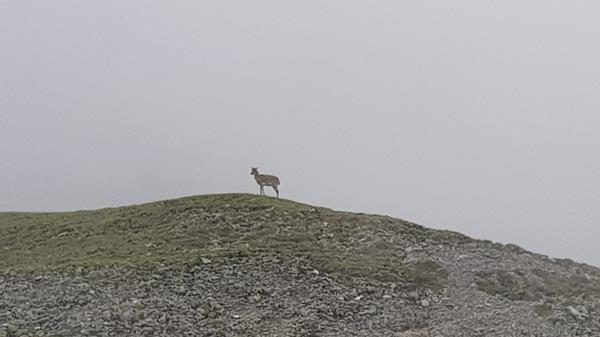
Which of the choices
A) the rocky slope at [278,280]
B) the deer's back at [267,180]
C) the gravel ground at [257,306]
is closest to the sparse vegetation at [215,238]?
the rocky slope at [278,280]

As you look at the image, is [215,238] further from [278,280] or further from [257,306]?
[257,306]

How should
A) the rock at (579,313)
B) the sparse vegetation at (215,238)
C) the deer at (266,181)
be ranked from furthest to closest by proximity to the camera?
1. the deer at (266,181)
2. the sparse vegetation at (215,238)
3. the rock at (579,313)

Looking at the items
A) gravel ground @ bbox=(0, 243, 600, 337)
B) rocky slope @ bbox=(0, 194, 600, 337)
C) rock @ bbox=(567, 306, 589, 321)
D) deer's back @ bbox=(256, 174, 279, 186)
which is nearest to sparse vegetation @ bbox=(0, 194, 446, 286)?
rocky slope @ bbox=(0, 194, 600, 337)

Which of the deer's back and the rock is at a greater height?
the deer's back

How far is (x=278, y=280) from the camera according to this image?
30422 mm

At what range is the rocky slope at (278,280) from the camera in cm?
2611

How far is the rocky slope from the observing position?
85.7ft

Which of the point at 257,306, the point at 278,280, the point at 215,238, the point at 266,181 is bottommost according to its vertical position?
the point at 257,306

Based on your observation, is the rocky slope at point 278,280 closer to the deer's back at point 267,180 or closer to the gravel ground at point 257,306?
the gravel ground at point 257,306

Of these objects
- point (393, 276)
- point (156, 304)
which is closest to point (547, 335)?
point (393, 276)

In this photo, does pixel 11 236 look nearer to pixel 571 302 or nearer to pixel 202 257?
pixel 202 257

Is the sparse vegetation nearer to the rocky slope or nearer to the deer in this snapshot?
the rocky slope

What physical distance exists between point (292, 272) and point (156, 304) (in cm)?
627

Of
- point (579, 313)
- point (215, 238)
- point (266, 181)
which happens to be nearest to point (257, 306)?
point (215, 238)
